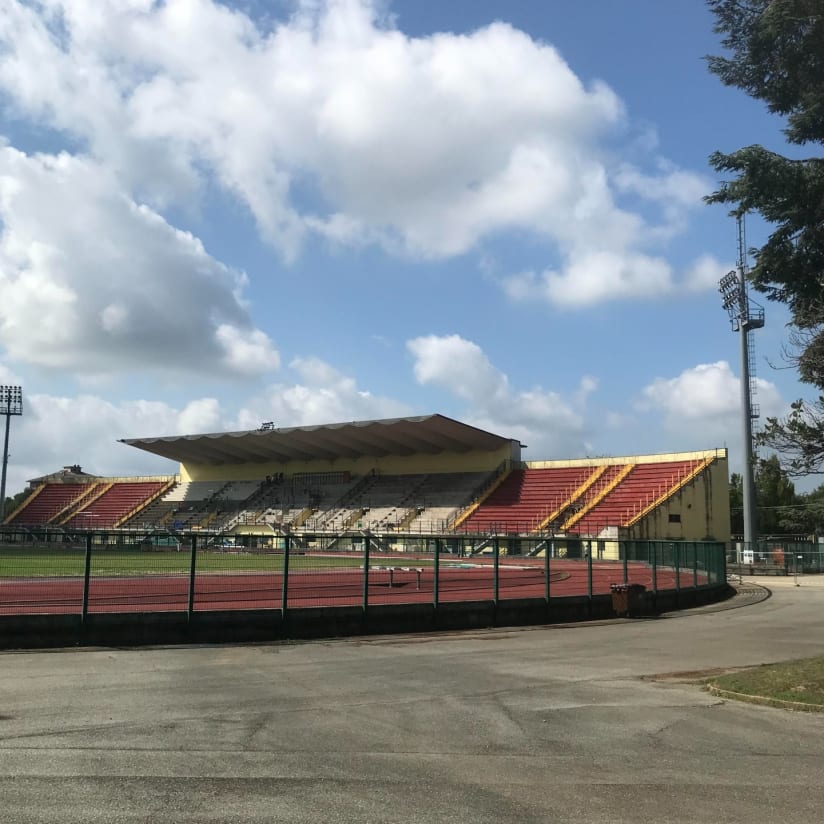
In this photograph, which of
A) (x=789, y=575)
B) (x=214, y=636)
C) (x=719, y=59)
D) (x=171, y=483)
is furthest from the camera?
(x=171, y=483)

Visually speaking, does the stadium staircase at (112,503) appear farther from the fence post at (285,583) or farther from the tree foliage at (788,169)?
the tree foliage at (788,169)

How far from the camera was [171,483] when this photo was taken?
290 ft

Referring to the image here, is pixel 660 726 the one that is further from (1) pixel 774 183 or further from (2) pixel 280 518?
(2) pixel 280 518

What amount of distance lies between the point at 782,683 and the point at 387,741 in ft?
19.5

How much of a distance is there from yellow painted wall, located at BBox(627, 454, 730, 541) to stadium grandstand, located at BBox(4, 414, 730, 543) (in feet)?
0.30

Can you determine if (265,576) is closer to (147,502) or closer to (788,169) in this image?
(788,169)

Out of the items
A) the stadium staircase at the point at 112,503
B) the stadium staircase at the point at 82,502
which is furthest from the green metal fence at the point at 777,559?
the stadium staircase at the point at 82,502

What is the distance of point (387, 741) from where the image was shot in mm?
7871

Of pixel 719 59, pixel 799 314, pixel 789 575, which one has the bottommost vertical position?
pixel 789 575

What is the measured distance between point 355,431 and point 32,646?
54.6 meters

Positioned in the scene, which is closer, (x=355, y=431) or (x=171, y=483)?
(x=355, y=431)

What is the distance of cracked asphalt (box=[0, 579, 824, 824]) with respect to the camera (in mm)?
5836

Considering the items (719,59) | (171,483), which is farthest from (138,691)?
(171,483)

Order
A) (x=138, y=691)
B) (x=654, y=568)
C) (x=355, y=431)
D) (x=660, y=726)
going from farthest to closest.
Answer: (x=355, y=431) → (x=654, y=568) → (x=138, y=691) → (x=660, y=726)
